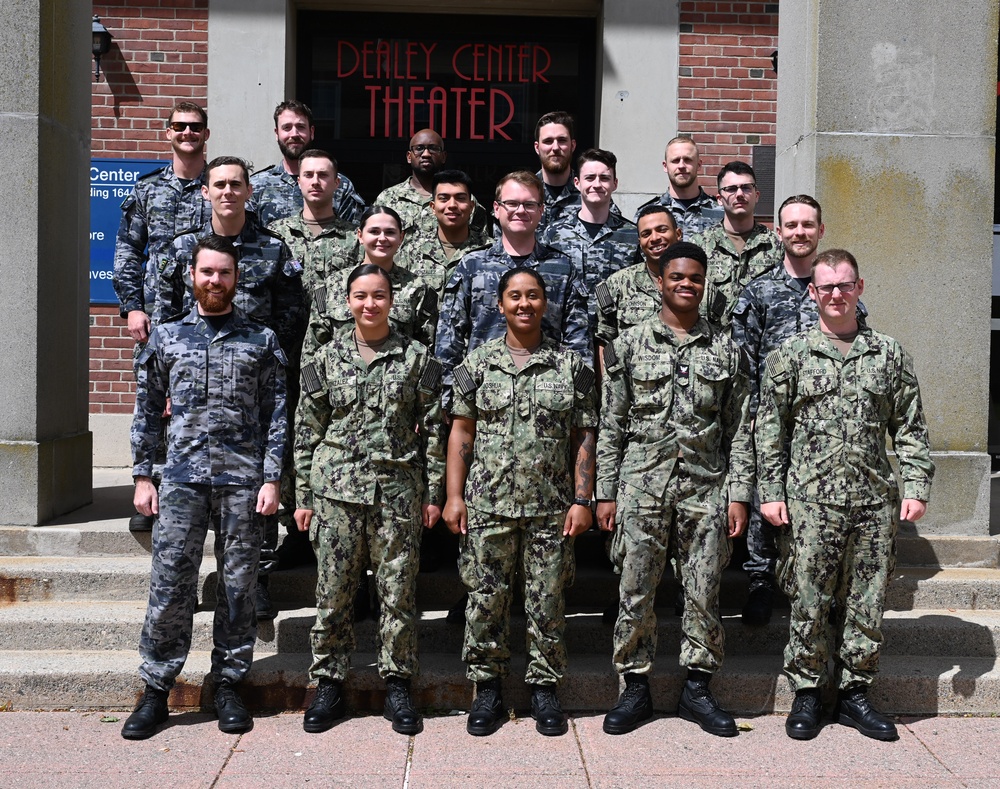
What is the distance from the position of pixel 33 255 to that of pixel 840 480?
15.1 ft

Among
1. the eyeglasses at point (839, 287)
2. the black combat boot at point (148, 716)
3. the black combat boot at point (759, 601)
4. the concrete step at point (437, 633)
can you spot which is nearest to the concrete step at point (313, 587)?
the concrete step at point (437, 633)

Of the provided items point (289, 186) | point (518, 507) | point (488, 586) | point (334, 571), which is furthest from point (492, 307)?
point (289, 186)

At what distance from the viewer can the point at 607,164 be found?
5926 mm

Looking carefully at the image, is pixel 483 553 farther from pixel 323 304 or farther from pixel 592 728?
pixel 323 304

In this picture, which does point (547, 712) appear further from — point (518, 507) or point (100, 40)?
point (100, 40)

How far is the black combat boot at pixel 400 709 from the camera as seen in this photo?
497cm

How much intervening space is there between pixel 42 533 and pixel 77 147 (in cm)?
243

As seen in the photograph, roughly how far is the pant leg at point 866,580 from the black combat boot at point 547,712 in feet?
4.18

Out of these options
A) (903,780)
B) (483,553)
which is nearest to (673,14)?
(483,553)

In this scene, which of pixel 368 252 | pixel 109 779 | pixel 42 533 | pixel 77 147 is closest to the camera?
pixel 109 779

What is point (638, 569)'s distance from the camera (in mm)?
5020

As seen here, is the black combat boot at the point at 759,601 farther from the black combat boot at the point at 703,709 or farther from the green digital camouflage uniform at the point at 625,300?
the green digital camouflage uniform at the point at 625,300

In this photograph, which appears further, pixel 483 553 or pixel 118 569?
pixel 118 569

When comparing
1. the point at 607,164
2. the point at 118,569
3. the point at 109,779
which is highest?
the point at 607,164
